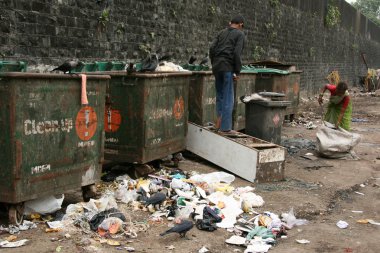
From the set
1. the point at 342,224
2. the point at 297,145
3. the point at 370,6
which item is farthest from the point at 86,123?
the point at 370,6

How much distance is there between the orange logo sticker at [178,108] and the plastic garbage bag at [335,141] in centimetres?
278

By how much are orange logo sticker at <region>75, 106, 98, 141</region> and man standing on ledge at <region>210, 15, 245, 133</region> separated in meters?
2.72

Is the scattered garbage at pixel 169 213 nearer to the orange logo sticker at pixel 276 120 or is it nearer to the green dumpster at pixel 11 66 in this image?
the green dumpster at pixel 11 66

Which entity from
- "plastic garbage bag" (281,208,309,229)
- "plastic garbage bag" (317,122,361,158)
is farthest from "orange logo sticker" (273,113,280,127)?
"plastic garbage bag" (281,208,309,229)

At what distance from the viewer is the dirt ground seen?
4258mm

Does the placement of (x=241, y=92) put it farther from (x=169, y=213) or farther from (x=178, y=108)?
(x=169, y=213)

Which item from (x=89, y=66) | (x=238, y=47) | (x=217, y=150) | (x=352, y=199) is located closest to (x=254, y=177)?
(x=217, y=150)

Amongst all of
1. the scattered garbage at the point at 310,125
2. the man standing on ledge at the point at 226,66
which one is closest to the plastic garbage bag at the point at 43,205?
the man standing on ledge at the point at 226,66

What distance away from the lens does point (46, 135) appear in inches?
178

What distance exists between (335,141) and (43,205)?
211 inches

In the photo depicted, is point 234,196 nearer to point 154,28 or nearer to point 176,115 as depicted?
point 176,115

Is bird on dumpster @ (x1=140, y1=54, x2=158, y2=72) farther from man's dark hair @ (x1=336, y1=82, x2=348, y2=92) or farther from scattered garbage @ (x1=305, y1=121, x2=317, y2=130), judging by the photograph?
scattered garbage @ (x1=305, y1=121, x2=317, y2=130)

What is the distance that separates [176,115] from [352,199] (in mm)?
2472

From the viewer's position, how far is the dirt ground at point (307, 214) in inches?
168
